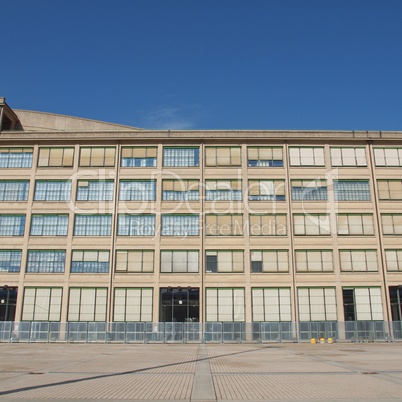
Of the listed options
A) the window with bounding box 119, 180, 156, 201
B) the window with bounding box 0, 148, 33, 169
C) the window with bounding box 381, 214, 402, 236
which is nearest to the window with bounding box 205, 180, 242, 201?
the window with bounding box 119, 180, 156, 201

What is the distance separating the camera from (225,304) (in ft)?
144

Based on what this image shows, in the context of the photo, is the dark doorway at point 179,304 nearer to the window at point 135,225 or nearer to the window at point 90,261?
the window at point 135,225

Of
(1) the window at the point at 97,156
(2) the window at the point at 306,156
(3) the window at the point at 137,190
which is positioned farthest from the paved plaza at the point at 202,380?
(2) the window at the point at 306,156

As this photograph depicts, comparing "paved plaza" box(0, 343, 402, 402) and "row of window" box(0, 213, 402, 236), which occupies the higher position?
"row of window" box(0, 213, 402, 236)

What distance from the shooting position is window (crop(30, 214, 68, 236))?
46.0m

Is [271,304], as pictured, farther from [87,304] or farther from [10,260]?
[10,260]

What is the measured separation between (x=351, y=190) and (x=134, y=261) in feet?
78.8

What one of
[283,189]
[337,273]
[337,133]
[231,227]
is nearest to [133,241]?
[231,227]

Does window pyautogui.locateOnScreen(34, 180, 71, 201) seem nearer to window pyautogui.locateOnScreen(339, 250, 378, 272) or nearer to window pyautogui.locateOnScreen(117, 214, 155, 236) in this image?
window pyautogui.locateOnScreen(117, 214, 155, 236)

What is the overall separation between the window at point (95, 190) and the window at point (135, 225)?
2.79 metres

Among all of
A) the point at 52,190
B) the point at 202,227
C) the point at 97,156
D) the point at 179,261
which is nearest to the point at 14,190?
the point at 52,190

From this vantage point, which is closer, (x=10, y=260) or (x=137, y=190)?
(x=10, y=260)

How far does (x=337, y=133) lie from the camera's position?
48.4 meters

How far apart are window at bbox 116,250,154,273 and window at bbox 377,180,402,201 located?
25049 millimetres
